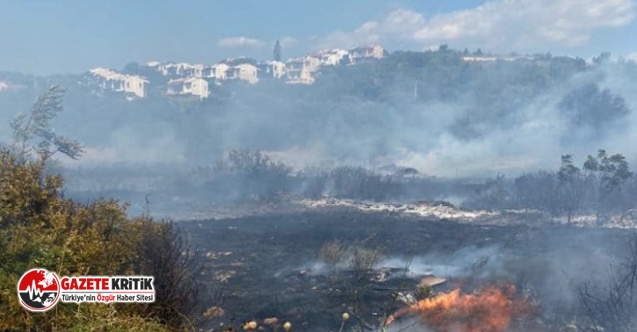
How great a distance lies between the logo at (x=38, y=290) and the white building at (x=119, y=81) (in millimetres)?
111110

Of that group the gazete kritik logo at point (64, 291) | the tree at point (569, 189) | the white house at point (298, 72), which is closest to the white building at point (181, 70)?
the white house at point (298, 72)

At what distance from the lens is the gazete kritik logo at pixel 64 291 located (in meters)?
8.05

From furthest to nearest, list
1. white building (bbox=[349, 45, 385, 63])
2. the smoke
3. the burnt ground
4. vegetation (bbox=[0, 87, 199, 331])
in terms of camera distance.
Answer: white building (bbox=[349, 45, 385, 63]) < the smoke < the burnt ground < vegetation (bbox=[0, 87, 199, 331])

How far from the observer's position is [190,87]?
11412 centimetres

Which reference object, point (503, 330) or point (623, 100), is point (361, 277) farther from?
point (623, 100)

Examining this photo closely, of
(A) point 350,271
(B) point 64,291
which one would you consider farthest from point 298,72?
(B) point 64,291

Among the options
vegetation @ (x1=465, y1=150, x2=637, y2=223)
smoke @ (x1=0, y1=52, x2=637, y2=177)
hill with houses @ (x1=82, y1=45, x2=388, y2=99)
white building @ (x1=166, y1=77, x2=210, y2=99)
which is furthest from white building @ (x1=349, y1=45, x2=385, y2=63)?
vegetation @ (x1=465, y1=150, x2=637, y2=223)

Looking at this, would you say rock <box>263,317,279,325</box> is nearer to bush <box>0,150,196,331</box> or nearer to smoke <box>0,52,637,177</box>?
bush <box>0,150,196,331</box>

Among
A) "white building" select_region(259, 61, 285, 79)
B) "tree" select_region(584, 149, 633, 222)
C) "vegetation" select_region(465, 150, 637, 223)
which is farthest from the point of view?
"white building" select_region(259, 61, 285, 79)

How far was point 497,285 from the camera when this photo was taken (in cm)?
2105

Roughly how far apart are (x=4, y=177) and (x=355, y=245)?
21.9 m

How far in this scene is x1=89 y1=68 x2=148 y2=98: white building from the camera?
375 ft

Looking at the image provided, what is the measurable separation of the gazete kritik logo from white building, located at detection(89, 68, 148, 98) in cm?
11112

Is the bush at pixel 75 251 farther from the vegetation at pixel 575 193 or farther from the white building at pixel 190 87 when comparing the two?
the white building at pixel 190 87
